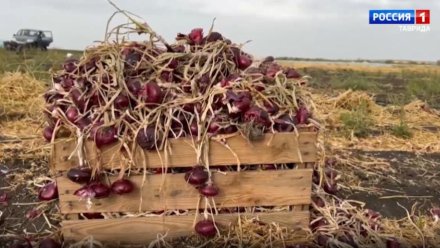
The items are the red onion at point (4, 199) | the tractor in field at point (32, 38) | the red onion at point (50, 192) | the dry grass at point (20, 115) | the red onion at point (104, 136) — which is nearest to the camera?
the red onion at point (104, 136)

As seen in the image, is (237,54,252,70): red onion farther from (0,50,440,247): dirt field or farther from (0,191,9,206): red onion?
(0,191,9,206): red onion

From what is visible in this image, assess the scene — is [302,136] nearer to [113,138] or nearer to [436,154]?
[113,138]

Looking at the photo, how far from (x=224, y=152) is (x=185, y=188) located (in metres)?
0.32

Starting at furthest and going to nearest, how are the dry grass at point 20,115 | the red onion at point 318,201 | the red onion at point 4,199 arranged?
the dry grass at point 20,115 → the red onion at point 4,199 → the red onion at point 318,201

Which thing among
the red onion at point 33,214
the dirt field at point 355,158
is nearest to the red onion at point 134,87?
the dirt field at point 355,158

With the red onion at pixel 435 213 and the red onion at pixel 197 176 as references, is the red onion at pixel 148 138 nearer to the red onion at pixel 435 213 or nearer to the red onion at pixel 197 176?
the red onion at pixel 197 176

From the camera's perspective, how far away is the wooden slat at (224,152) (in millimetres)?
2822

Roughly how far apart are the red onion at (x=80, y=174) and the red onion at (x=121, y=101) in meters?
0.40

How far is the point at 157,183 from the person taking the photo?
291 centimetres

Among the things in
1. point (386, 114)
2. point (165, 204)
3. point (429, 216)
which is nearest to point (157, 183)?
point (165, 204)

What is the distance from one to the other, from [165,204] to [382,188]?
224 cm

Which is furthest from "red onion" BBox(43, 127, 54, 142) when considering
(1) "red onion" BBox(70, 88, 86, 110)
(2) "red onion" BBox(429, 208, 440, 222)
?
(2) "red onion" BBox(429, 208, 440, 222)

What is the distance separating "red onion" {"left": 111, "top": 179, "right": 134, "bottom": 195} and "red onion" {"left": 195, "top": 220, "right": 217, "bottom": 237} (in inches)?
18.1

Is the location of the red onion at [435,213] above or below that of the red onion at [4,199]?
below
